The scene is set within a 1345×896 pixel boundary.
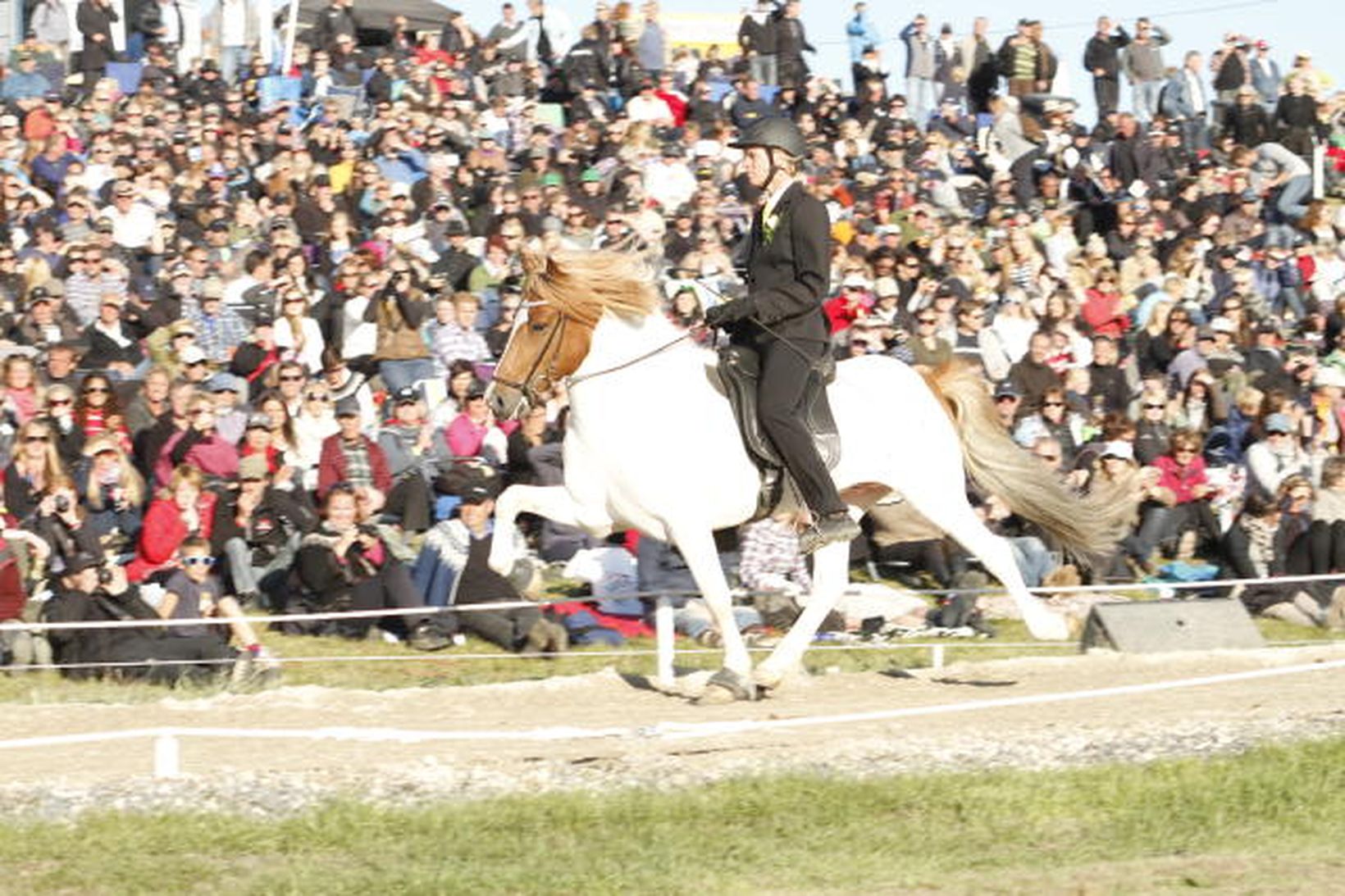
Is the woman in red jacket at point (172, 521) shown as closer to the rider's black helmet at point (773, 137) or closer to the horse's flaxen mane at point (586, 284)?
the horse's flaxen mane at point (586, 284)

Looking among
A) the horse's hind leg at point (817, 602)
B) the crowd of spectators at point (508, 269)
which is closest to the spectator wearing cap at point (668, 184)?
the crowd of spectators at point (508, 269)

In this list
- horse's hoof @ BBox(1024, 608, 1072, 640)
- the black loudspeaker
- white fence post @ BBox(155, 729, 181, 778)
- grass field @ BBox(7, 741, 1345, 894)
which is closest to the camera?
grass field @ BBox(7, 741, 1345, 894)

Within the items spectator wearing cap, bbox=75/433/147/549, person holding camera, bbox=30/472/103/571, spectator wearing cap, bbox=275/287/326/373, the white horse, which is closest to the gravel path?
the white horse

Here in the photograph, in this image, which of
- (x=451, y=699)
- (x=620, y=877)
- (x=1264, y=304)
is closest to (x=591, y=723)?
(x=451, y=699)

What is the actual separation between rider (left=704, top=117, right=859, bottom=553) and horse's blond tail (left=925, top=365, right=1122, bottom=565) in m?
1.48

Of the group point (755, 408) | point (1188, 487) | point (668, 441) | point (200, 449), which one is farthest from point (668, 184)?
point (668, 441)

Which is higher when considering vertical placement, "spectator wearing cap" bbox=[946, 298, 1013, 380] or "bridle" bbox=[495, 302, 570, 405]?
"bridle" bbox=[495, 302, 570, 405]

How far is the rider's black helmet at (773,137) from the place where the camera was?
37.3ft

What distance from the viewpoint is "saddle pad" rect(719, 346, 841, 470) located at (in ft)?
37.3

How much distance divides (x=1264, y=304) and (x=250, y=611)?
1108 cm

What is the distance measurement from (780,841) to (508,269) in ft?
37.5

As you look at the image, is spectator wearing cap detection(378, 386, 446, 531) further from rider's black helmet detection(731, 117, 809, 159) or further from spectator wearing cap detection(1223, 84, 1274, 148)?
spectator wearing cap detection(1223, 84, 1274, 148)

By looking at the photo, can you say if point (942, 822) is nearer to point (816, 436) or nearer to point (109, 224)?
point (816, 436)

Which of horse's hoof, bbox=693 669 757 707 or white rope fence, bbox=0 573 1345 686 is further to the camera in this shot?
white rope fence, bbox=0 573 1345 686
